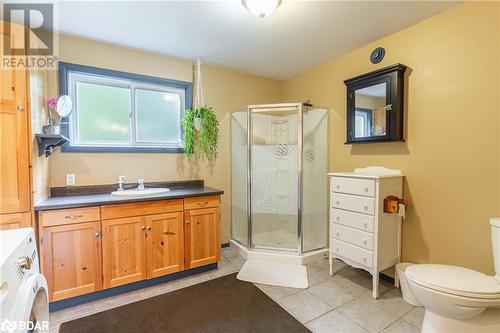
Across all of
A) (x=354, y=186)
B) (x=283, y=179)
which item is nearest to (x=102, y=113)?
(x=283, y=179)

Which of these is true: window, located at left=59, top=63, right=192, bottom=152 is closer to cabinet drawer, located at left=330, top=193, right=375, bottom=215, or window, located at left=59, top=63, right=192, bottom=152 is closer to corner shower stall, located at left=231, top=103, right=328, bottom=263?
corner shower stall, located at left=231, top=103, right=328, bottom=263

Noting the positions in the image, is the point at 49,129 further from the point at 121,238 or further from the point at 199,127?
the point at 199,127

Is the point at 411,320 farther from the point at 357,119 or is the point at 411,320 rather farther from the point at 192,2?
the point at 192,2

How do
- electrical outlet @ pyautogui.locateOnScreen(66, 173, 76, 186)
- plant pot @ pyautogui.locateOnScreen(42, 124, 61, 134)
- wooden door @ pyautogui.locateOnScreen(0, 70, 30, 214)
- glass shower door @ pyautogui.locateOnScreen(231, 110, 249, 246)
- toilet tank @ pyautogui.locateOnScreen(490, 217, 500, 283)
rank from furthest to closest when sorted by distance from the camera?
glass shower door @ pyautogui.locateOnScreen(231, 110, 249, 246)
electrical outlet @ pyautogui.locateOnScreen(66, 173, 76, 186)
plant pot @ pyautogui.locateOnScreen(42, 124, 61, 134)
wooden door @ pyautogui.locateOnScreen(0, 70, 30, 214)
toilet tank @ pyautogui.locateOnScreen(490, 217, 500, 283)

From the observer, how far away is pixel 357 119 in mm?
2611

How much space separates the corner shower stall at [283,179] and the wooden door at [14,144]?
6.75 feet

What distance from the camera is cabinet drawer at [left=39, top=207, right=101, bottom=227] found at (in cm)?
184

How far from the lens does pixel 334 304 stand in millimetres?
2027

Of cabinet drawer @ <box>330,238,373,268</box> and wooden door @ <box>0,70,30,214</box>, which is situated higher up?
wooden door @ <box>0,70,30,214</box>

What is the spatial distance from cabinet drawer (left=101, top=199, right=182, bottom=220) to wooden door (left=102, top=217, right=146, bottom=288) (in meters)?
0.04

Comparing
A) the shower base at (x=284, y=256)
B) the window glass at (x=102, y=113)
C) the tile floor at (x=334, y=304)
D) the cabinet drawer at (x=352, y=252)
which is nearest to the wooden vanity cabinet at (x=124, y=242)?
the tile floor at (x=334, y=304)

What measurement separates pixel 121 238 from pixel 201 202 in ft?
2.57

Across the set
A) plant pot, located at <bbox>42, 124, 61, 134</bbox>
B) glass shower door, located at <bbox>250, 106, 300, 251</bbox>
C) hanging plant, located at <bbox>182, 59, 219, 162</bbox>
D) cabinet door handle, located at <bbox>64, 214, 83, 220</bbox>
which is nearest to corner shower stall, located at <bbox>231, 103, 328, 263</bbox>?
glass shower door, located at <bbox>250, 106, 300, 251</bbox>

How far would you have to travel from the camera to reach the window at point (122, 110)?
2.45m
